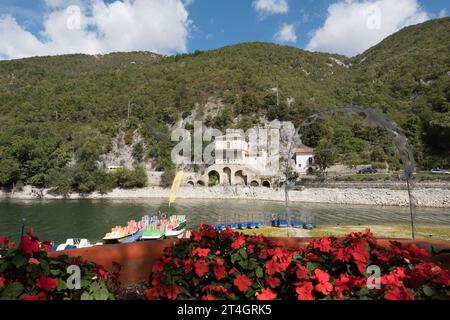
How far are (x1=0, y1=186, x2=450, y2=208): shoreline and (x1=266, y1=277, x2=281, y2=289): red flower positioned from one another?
44008 mm

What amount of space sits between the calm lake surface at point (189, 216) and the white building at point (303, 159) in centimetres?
1895

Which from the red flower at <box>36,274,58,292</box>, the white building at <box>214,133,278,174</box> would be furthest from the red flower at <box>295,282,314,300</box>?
the white building at <box>214,133,278,174</box>

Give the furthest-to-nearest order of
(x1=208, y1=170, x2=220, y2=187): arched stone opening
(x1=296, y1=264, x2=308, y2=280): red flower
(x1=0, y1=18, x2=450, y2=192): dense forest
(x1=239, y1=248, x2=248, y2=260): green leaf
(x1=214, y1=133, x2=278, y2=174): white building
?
(x1=214, y1=133, x2=278, y2=174): white building → (x1=0, y1=18, x2=450, y2=192): dense forest → (x1=208, y1=170, x2=220, y2=187): arched stone opening → (x1=239, y1=248, x2=248, y2=260): green leaf → (x1=296, y1=264, x2=308, y2=280): red flower

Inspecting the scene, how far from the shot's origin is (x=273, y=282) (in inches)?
92.0

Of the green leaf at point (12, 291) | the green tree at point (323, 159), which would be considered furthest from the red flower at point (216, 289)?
the green tree at point (323, 159)

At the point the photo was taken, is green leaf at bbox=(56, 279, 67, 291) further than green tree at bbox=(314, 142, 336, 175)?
No

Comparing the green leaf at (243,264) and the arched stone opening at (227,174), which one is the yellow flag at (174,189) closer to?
the arched stone opening at (227,174)

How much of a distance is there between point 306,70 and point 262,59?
18.5 m

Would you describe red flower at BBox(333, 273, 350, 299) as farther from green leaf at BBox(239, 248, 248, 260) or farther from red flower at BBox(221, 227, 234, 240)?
red flower at BBox(221, 227, 234, 240)

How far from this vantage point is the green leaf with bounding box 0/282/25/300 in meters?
1.93

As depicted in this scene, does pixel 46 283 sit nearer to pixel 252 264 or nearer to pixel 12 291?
pixel 12 291

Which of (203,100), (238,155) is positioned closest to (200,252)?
(238,155)

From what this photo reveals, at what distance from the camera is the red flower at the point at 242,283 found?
2.29 metres

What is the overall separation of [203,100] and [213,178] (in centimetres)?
4400
